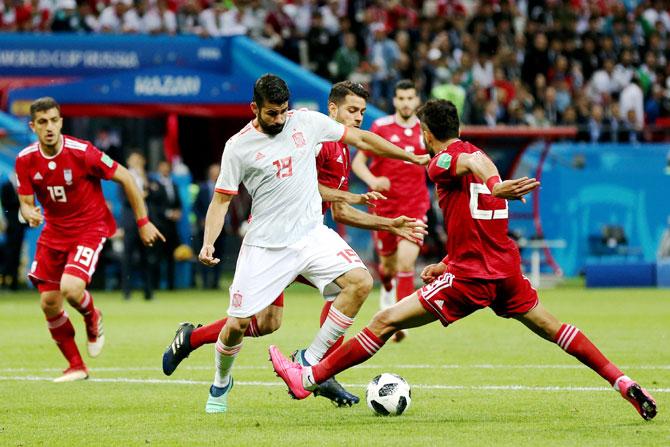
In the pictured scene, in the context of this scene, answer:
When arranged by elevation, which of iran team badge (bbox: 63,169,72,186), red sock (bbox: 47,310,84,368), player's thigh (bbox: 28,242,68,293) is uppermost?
iran team badge (bbox: 63,169,72,186)

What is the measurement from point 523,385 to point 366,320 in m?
7.38

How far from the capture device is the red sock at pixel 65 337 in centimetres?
1248

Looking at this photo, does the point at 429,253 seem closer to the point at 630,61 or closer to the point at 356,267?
the point at 630,61

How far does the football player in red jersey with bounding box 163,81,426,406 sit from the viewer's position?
32.7 ft

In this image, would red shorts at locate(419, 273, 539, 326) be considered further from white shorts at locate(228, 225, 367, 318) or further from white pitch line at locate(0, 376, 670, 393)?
white pitch line at locate(0, 376, 670, 393)

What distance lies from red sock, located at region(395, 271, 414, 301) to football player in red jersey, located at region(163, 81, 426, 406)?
443cm

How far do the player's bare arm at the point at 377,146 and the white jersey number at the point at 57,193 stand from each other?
3349 mm

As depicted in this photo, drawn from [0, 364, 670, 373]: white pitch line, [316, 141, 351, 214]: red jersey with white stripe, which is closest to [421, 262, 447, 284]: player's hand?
[316, 141, 351, 214]: red jersey with white stripe

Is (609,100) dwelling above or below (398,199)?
below

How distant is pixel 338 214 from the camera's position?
1059cm

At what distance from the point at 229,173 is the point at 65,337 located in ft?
11.3

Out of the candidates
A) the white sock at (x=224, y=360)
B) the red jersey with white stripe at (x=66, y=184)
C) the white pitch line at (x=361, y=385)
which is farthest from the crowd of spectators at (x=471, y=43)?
the white sock at (x=224, y=360)

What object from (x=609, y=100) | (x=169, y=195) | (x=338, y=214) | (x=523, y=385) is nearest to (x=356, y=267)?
(x=338, y=214)

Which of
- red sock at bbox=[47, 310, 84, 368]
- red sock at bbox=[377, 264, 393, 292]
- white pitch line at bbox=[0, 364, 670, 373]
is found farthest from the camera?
red sock at bbox=[377, 264, 393, 292]
